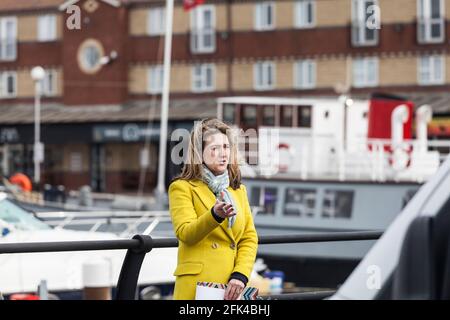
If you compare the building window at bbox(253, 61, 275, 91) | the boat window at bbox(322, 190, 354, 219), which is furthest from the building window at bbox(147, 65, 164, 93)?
the boat window at bbox(322, 190, 354, 219)

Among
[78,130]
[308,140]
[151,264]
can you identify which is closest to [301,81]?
[78,130]

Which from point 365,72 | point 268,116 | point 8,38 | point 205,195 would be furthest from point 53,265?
point 8,38

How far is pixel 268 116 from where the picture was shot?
25.3 m

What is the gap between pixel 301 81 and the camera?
145 feet

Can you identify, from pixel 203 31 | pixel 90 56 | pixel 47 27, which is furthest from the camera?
pixel 47 27

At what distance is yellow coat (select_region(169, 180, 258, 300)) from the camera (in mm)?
3937

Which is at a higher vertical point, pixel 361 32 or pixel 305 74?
pixel 361 32

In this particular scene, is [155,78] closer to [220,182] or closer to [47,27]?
[47,27]

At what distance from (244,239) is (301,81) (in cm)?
4047

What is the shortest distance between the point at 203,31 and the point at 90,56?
5.30m

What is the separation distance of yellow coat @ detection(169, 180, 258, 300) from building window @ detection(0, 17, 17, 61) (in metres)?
46.3

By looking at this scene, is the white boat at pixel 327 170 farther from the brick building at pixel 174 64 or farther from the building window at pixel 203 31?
the building window at pixel 203 31

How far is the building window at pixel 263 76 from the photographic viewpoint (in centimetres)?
4484

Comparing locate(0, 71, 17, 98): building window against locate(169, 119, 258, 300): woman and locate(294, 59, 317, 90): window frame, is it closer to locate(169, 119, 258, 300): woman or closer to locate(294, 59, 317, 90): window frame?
locate(294, 59, 317, 90): window frame
